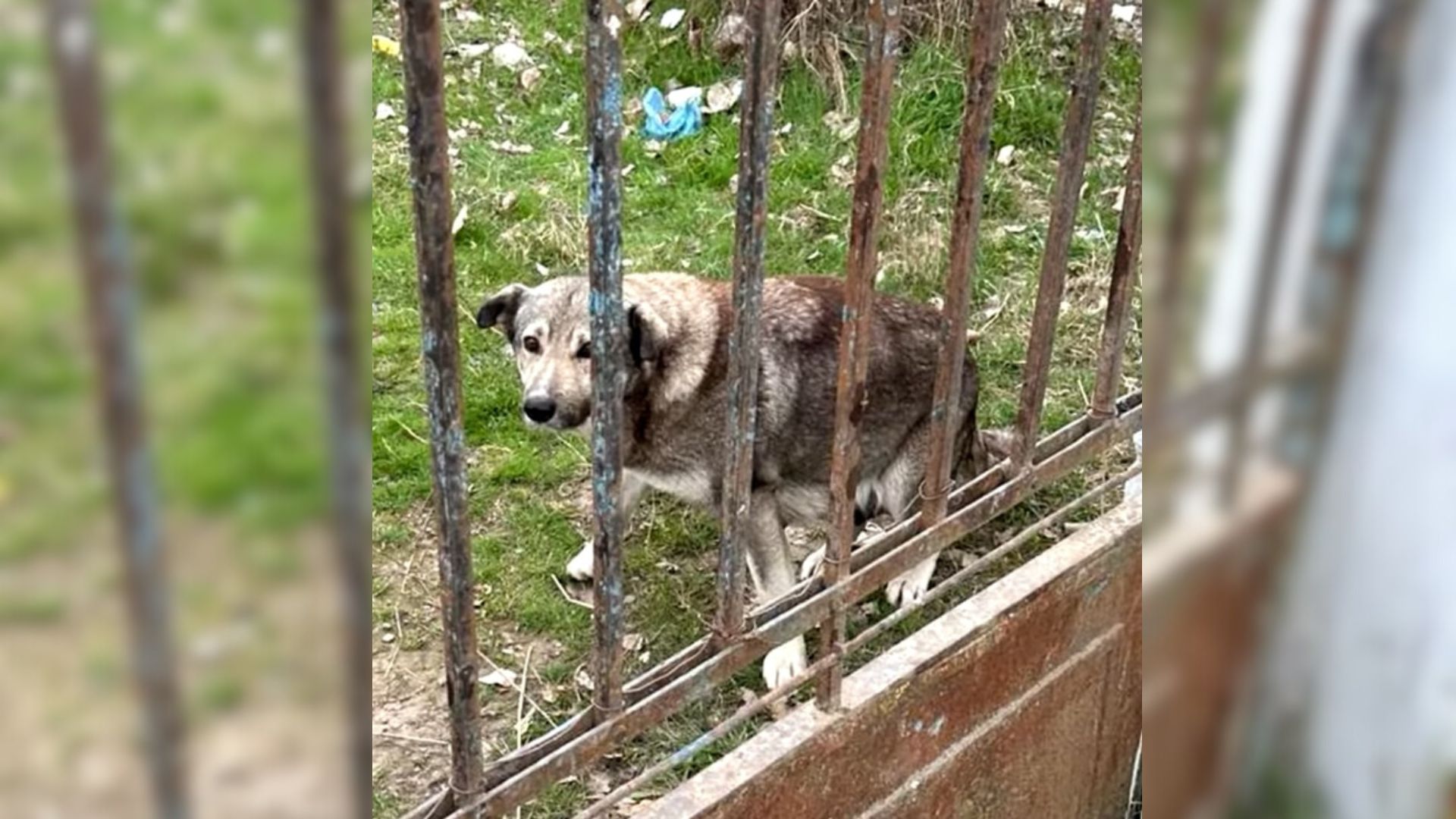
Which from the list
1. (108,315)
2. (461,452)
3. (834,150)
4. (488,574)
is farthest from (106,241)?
(834,150)

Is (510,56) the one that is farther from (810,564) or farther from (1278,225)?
(1278,225)

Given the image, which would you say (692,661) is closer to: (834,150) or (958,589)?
(958,589)

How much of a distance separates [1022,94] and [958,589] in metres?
3.17

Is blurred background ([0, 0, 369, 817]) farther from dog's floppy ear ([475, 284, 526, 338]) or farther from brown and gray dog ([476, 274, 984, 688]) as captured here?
dog's floppy ear ([475, 284, 526, 338])

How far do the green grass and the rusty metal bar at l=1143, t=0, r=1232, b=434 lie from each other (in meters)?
3.06

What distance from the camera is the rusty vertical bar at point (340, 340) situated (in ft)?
1.69

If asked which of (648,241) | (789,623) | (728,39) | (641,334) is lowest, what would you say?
(648,241)

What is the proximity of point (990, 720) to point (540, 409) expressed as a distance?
53.7 inches

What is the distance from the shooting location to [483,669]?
3.84m

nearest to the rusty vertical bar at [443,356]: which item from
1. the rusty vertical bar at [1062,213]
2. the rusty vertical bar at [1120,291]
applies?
the rusty vertical bar at [1062,213]

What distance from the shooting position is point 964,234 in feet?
8.16

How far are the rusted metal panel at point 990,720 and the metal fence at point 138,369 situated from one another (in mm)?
1926

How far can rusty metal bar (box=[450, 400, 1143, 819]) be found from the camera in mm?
2146

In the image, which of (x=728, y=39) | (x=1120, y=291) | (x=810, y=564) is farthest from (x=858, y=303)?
(x=728, y=39)
